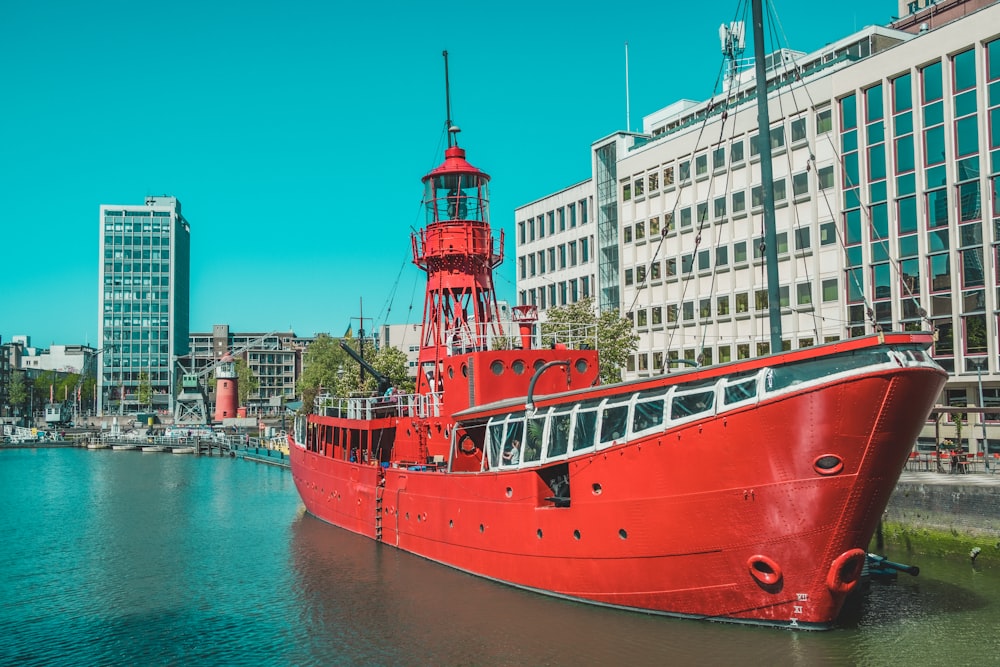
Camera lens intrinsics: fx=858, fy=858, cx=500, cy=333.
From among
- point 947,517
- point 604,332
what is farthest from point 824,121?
point 947,517

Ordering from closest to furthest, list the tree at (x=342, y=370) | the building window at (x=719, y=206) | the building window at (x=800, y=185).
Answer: the building window at (x=800, y=185) → the building window at (x=719, y=206) → the tree at (x=342, y=370)

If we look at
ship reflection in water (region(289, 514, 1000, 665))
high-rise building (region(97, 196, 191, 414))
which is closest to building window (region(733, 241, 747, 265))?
ship reflection in water (region(289, 514, 1000, 665))

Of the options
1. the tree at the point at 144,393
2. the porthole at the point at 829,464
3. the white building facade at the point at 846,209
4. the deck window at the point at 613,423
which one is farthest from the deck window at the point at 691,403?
the tree at the point at 144,393

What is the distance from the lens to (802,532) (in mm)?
17078

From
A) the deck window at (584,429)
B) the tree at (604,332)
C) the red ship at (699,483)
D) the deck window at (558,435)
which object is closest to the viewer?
the red ship at (699,483)

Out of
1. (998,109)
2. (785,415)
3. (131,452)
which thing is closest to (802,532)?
(785,415)

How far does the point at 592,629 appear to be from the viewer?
19.3 meters

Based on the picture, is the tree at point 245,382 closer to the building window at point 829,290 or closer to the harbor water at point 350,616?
the harbor water at point 350,616

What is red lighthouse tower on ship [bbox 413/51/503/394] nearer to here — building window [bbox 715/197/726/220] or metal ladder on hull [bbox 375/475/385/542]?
metal ladder on hull [bbox 375/475/385/542]

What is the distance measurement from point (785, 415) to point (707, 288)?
129ft

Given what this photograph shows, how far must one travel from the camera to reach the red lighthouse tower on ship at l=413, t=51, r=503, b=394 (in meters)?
34.1

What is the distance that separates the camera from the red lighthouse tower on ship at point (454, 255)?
34125 mm

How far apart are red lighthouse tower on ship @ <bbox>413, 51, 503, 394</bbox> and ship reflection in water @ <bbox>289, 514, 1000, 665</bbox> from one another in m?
11.5

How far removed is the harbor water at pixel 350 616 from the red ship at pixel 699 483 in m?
0.85
